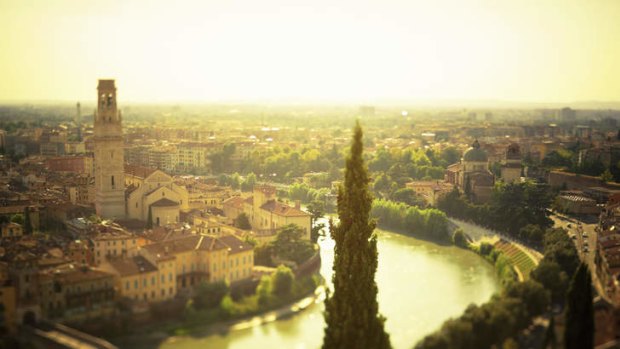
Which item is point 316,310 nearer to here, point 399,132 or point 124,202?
point 124,202

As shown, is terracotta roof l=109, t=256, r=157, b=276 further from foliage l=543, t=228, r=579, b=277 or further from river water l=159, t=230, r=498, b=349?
foliage l=543, t=228, r=579, b=277

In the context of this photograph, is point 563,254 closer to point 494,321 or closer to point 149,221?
point 494,321

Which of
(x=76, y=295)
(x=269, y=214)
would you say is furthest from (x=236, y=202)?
(x=76, y=295)

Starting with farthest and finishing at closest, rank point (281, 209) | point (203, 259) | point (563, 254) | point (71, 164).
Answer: point (71, 164) → point (281, 209) → point (563, 254) → point (203, 259)

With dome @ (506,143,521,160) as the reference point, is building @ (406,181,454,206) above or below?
below

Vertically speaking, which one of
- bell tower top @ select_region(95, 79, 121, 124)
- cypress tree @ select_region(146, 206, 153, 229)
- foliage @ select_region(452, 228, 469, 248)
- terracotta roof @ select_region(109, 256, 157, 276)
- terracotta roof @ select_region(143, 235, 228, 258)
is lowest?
foliage @ select_region(452, 228, 469, 248)

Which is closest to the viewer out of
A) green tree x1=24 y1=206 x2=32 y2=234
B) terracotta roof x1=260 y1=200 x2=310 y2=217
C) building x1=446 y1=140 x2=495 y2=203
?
green tree x1=24 y1=206 x2=32 y2=234

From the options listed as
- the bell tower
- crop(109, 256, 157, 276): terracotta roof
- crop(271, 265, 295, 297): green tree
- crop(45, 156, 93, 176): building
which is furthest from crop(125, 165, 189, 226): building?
crop(45, 156, 93, 176): building
